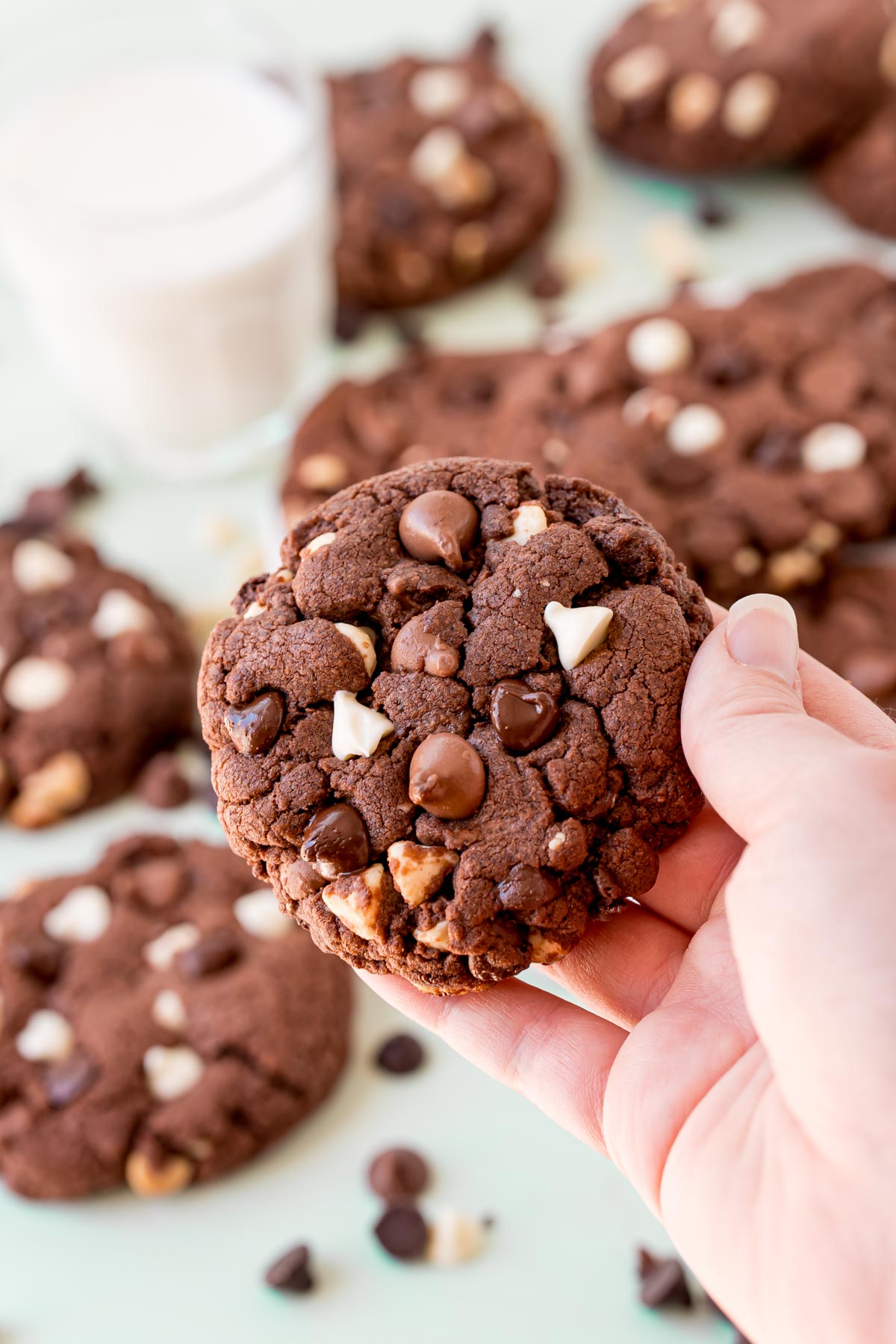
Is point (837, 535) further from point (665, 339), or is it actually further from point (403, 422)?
point (403, 422)

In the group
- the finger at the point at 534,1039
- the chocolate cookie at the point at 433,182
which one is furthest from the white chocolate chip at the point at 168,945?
the chocolate cookie at the point at 433,182

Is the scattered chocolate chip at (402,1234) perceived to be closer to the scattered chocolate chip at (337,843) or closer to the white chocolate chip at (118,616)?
the scattered chocolate chip at (337,843)

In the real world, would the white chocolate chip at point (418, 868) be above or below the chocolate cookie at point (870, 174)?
above

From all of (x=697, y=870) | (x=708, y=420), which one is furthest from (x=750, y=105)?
(x=697, y=870)

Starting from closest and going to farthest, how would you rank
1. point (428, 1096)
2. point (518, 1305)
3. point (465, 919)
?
1. point (465, 919)
2. point (518, 1305)
3. point (428, 1096)

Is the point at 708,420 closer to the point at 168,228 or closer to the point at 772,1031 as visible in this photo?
the point at 168,228

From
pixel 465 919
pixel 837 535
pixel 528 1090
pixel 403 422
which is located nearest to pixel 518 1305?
pixel 528 1090
